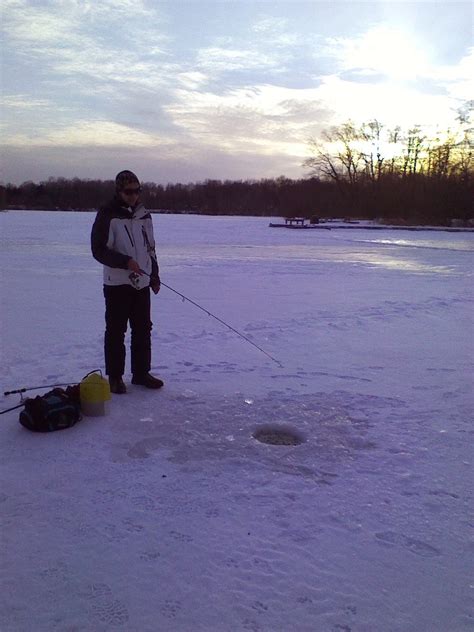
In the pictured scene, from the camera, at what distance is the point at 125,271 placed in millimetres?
4684

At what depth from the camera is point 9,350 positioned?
6078 millimetres

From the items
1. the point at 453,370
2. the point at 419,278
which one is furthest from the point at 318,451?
the point at 419,278

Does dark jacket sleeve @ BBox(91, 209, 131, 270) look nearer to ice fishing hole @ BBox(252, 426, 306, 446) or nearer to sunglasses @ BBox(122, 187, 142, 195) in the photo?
sunglasses @ BBox(122, 187, 142, 195)

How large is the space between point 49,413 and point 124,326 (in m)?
1.10

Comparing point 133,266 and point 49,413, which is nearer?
point 49,413

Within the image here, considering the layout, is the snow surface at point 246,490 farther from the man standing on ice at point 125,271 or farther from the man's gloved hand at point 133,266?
the man's gloved hand at point 133,266

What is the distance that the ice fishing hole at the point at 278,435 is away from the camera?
399 cm

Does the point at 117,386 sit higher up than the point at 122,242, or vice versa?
the point at 122,242

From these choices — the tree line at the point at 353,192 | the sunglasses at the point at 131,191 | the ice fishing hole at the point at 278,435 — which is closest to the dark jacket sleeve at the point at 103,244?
the sunglasses at the point at 131,191

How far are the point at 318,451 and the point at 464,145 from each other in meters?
59.7

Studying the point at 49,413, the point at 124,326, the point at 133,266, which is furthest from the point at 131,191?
the point at 49,413

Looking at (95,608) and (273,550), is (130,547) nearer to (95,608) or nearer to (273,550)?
(95,608)

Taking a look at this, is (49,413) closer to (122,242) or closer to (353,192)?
(122,242)

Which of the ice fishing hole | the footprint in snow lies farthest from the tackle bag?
the footprint in snow
